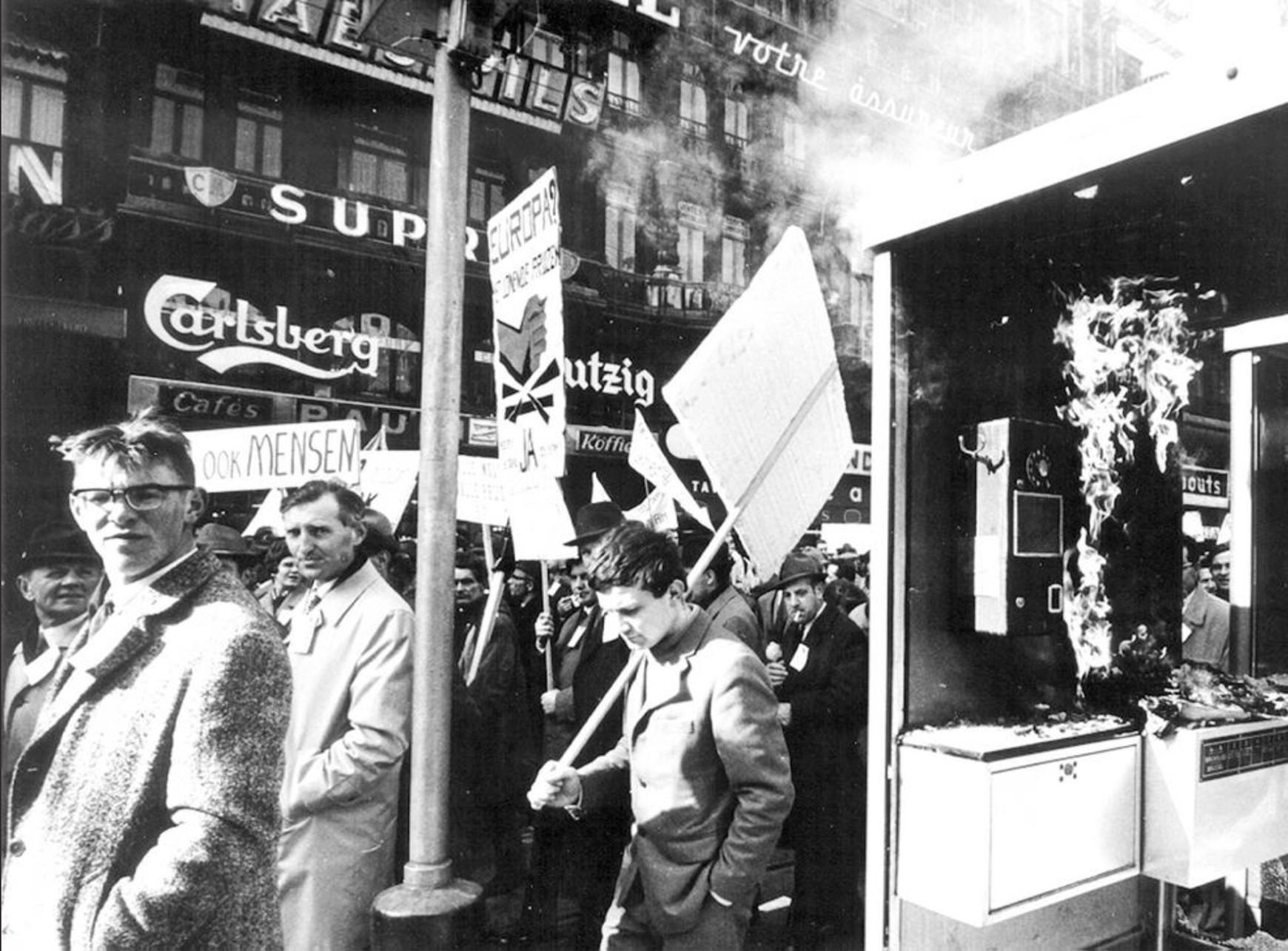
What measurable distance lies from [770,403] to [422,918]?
6.50ft

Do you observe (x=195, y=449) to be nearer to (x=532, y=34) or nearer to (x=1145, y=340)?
(x=532, y=34)

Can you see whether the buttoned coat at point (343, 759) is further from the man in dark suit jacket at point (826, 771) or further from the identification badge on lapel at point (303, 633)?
the man in dark suit jacket at point (826, 771)

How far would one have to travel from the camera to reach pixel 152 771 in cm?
219

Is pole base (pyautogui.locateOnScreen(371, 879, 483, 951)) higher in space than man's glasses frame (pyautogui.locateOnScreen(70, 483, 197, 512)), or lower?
lower

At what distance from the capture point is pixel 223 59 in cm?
419

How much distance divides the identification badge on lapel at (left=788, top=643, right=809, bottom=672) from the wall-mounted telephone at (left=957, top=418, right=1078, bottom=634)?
1.14 meters

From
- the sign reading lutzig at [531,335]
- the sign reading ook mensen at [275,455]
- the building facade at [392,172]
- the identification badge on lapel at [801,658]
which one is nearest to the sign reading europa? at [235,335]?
the building facade at [392,172]

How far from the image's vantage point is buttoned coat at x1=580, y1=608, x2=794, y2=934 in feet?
8.27

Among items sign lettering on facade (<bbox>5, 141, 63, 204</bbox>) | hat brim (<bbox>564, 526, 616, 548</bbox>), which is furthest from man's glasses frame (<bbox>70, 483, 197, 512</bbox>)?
hat brim (<bbox>564, 526, 616, 548</bbox>)

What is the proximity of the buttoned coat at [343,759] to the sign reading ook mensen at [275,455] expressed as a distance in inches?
17.9

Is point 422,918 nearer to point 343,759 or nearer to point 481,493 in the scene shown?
point 343,759

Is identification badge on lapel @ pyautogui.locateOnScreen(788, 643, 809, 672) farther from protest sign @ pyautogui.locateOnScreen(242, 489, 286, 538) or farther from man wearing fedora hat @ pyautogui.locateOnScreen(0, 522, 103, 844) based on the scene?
man wearing fedora hat @ pyautogui.locateOnScreen(0, 522, 103, 844)

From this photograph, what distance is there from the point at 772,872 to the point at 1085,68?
5098 mm

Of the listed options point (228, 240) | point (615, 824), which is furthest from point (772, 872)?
point (228, 240)
